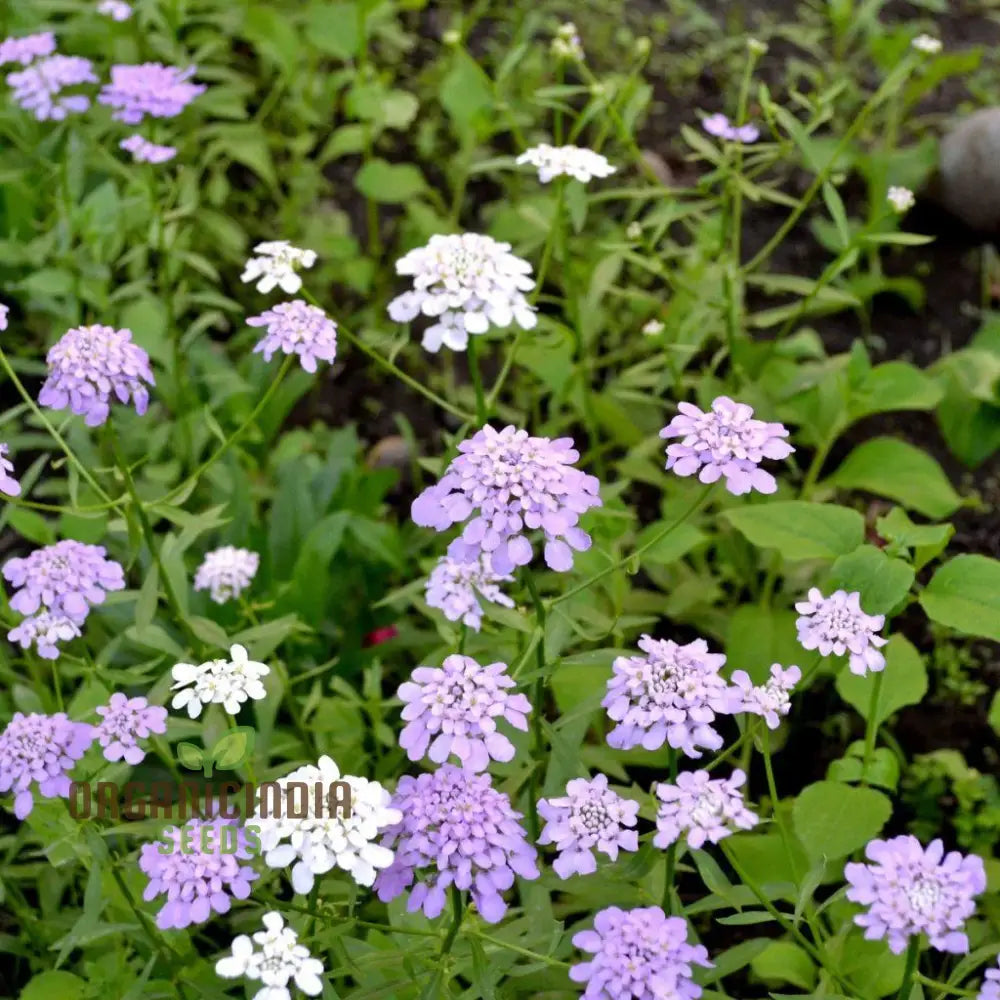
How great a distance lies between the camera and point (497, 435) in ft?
5.02

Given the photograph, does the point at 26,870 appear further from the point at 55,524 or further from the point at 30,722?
the point at 55,524

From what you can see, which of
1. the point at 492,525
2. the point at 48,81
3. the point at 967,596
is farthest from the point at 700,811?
the point at 48,81

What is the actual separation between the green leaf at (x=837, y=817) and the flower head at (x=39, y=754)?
3.46 feet

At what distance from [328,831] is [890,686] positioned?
44.1 inches

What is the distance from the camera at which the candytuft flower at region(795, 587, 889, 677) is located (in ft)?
5.05

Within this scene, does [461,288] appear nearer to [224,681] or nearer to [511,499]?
[511,499]

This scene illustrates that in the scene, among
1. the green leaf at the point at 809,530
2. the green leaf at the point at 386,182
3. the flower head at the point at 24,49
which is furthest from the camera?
the green leaf at the point at 386,182

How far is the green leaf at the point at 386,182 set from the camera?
11.2 ft

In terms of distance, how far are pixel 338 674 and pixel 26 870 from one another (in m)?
0.71

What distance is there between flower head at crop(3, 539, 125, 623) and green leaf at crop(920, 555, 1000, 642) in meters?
1.23

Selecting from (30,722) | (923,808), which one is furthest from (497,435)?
(923,808)

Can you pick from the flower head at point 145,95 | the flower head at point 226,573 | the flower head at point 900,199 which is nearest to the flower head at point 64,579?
the flower head at point 226,573

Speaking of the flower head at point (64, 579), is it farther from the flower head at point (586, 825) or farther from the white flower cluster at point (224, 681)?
the flower head at point (586, 825)

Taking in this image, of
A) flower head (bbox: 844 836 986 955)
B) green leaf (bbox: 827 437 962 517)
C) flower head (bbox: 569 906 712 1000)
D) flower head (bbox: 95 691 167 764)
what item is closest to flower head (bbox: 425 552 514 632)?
flower head (bbox: 95 691 167 764)
